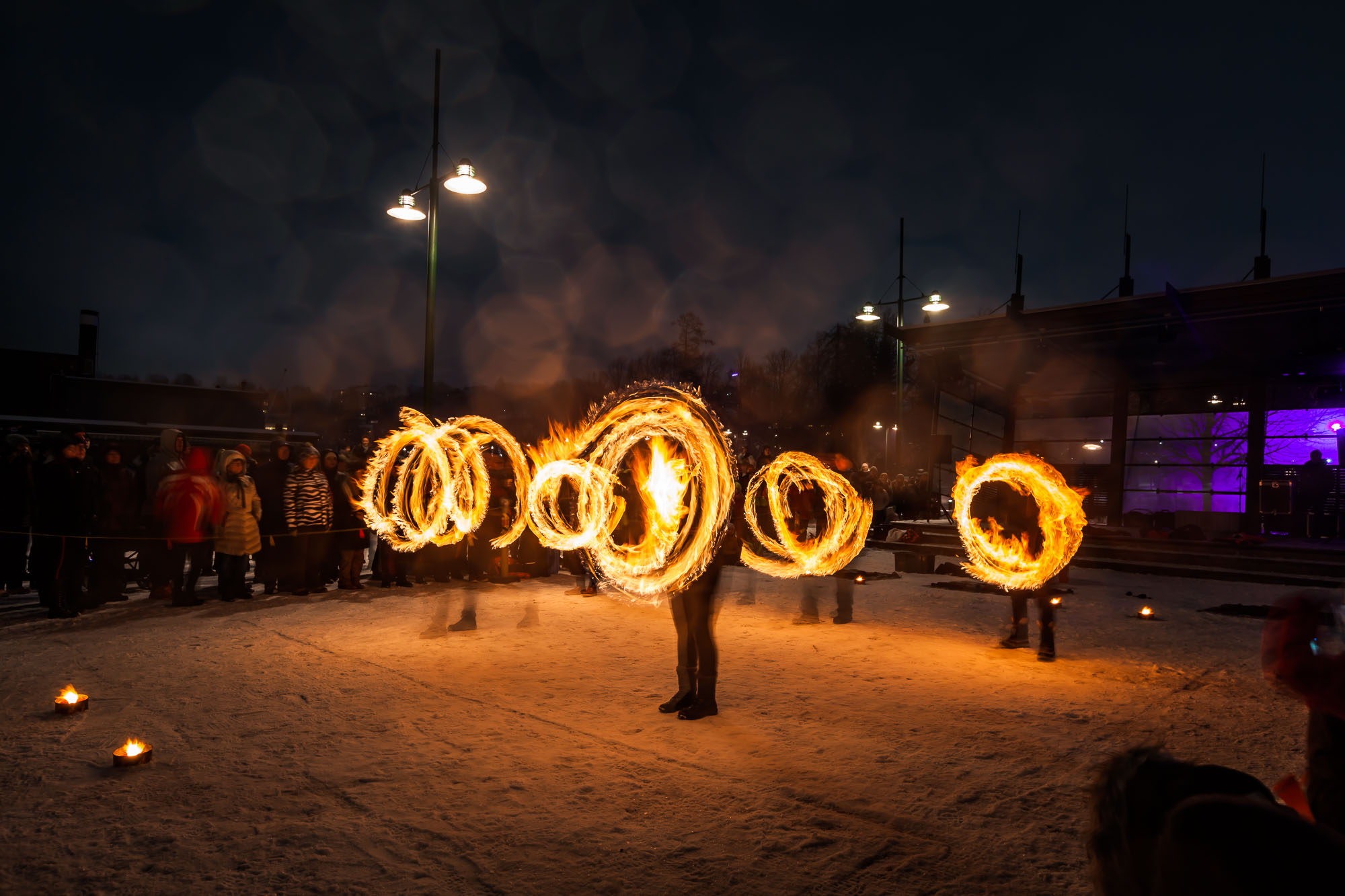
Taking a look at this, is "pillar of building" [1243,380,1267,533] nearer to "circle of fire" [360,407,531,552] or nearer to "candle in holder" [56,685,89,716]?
"circle of fire" [360,407,531,552]

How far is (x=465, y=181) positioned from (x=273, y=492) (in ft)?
18.7

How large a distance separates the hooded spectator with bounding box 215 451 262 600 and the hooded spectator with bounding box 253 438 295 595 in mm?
551

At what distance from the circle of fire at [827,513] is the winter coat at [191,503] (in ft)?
24.1

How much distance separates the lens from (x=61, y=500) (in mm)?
9992

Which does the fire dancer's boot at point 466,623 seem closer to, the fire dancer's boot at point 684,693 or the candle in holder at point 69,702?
the candle in holder at point 69,702

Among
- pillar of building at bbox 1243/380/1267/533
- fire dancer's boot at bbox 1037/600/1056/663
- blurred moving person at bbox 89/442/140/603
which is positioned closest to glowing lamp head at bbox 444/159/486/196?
blurred moving person at bbox 89/442/140/603

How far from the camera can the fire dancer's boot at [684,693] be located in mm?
6125

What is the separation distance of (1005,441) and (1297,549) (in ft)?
31.2

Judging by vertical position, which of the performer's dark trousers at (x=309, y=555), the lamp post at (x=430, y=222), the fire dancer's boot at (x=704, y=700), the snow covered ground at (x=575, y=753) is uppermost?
the lamp post at (x=430, y=222)

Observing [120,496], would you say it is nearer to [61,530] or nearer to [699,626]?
[61,530]

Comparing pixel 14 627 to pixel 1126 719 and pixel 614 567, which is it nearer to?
pixel 614 567

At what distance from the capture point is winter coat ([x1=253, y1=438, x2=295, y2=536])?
11906mm

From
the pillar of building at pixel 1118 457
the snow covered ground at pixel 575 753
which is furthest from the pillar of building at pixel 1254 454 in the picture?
the snow covered ground at pixel 575 753

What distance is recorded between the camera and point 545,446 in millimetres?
14703
